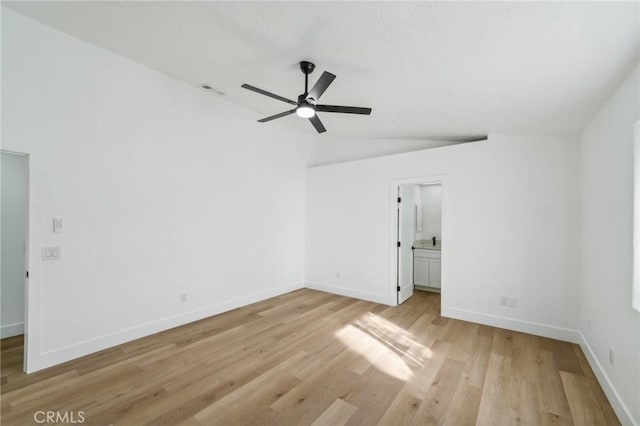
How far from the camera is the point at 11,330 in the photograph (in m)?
3.42

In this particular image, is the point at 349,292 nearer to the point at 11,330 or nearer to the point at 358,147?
the point at 358,147

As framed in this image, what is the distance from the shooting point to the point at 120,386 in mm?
2447

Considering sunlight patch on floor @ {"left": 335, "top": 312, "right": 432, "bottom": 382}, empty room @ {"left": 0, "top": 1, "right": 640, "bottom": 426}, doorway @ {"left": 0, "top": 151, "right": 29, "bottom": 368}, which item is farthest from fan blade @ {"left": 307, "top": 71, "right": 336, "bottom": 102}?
doorway @ {"left": 0, "top": 151, "right": 29, "bottom": 368}

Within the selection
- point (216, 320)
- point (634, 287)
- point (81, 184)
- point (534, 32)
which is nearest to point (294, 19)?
point (534, 32)

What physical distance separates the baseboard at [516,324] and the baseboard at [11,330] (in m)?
5.79

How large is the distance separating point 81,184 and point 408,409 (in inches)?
152

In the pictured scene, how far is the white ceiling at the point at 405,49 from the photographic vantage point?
1688mm

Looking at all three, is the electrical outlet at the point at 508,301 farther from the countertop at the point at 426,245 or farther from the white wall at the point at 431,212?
the white wall at the point at 431,212

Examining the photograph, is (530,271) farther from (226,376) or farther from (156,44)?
(156,44)

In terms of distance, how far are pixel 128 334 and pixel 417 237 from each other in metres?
5.74

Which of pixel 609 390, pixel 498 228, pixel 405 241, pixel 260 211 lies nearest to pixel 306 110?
pixel 260 211

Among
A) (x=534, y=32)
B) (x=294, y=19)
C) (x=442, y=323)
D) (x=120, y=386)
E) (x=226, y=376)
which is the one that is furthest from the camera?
(x=442, y=323)

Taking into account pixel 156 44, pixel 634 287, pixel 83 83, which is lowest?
pixel 634 287

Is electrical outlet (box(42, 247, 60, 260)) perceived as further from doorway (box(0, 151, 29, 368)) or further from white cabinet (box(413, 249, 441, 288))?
white cabinet (box(413, 249, 441, 288))
